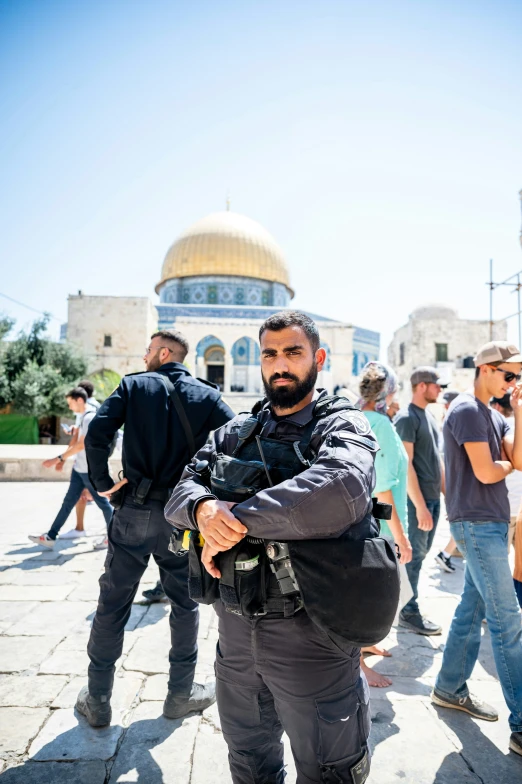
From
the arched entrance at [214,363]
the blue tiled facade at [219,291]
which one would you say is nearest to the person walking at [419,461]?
the arched entrance at [214,363]

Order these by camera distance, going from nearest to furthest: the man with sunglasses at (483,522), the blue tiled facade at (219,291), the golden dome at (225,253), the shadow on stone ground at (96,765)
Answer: the shadow on stone ground at (96,765) < the man with sunglasses at (483,522) < the blue tiled facade at (219,291) < the golden dome at (225,253)

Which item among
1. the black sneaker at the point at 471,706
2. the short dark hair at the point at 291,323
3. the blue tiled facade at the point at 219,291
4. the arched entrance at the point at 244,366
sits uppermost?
the blue tiled facade at the point at 219,291

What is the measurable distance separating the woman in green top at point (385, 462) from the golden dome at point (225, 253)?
2612 cm

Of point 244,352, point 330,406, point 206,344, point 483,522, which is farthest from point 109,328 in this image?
point 330,406

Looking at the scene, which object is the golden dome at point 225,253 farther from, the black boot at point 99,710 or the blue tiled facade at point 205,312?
the black boot at point 99,710

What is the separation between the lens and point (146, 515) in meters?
2.12

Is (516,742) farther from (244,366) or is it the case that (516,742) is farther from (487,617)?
(244,366)

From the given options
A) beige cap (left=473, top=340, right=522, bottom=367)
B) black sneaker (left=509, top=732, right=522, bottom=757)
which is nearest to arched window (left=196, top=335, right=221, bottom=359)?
beige cap (left=473, top=340, right=522, bottom=367)

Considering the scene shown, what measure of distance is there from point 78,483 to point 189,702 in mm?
2918

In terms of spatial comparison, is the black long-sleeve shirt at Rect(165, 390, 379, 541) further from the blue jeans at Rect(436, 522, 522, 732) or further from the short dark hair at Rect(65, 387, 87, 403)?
the short dark hair at Rect(65, 387, 87, 403)

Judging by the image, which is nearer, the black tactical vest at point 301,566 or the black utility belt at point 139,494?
the black tactical vest at point 301,566

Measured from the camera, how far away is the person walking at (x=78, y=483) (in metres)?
4.50

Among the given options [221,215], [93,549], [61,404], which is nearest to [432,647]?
[93,549]

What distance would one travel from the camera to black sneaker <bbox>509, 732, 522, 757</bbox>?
1857 millimetres
